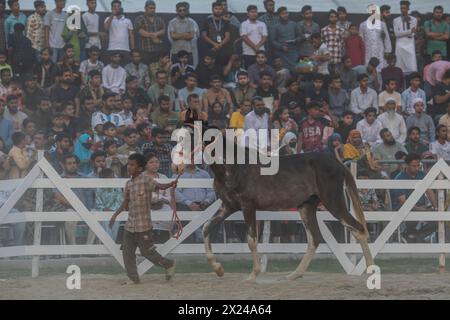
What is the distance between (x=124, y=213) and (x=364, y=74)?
702 centimetres

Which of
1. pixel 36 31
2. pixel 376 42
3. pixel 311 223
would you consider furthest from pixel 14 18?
pixel 311 223

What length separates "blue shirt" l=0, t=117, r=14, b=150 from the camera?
17.1m

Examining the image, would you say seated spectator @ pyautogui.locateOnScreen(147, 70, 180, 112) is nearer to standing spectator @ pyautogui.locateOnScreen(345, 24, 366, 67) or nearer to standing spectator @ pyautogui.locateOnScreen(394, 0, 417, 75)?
standing spectator @ pyautogui.locateOnScreen(345, 24, 366, 67)

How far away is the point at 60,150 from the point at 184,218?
3.48 meters

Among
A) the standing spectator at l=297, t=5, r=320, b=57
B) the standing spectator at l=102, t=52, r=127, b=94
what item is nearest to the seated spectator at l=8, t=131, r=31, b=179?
the standing spectator at l=102, t=52, r=127, b=94

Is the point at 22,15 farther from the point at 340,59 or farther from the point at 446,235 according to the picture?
the point at 446,235

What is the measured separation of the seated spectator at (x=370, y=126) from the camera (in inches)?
731

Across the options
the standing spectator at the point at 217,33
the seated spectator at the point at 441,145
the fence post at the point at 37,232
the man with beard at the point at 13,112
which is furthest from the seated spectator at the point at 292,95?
the fence post at the point at 37,232

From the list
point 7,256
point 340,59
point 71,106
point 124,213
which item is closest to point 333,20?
point 340,59

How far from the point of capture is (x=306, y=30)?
2002 centimetres

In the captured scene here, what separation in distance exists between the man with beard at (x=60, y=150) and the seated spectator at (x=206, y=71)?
338 cm

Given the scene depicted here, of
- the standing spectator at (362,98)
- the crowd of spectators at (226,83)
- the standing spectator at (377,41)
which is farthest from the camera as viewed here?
the standing spectator at (377,41)

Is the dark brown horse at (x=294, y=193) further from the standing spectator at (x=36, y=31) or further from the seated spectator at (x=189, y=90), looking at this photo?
the standing spectator at (x=36, y=31)

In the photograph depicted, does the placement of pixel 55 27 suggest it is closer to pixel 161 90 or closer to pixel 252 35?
pixel 161 90
